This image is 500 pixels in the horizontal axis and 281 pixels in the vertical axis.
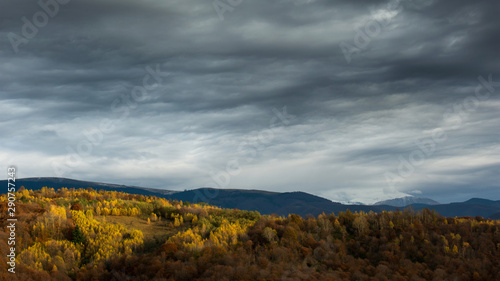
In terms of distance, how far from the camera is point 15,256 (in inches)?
793

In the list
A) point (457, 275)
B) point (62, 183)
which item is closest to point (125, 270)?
point (457, 275)

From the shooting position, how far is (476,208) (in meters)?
196

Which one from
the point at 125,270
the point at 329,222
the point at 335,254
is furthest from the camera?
the point at 329,222

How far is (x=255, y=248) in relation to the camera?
858 inches

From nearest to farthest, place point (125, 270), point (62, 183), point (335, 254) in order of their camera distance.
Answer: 1. point (125, 270)
2. point (335, 254)
3. point (62, 183)

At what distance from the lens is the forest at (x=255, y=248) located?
1847 centimetres

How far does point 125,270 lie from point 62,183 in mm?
192351

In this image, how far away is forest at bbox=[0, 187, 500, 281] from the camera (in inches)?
727

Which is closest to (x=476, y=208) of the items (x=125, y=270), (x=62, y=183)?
(x=62, y=183)

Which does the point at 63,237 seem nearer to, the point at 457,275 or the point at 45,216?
the point at 45,216

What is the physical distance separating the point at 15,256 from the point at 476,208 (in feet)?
712

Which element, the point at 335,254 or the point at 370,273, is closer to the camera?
the point at 370,273

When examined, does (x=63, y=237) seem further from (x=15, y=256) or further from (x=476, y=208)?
(x=476, y=208)

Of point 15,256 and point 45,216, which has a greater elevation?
point 45,216
